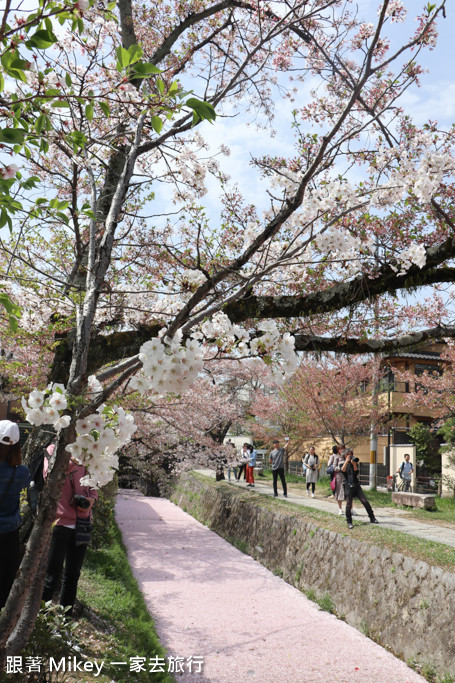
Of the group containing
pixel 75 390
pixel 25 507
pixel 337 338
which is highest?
pixel 337 338

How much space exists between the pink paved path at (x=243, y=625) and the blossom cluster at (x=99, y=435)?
166 inches

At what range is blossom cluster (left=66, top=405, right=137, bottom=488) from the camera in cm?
279

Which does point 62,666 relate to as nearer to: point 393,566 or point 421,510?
point 393,566

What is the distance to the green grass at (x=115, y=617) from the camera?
4559mm

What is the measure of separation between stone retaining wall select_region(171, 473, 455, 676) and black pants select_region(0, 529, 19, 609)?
4.88 meters

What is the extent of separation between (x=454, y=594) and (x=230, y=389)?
60.1 ft

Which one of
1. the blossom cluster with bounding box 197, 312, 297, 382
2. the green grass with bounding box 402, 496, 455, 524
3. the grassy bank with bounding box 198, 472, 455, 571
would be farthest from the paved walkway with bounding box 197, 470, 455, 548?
the blossom cluster with bounding box 197, 312, 297, 382

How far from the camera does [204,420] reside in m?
17.1

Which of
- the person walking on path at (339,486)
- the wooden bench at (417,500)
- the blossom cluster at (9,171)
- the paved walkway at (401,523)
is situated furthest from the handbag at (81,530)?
the wooden bench at (417,500)

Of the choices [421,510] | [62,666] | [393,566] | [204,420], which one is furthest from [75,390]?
[204,420]

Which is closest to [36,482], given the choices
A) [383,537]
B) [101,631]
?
[101,631]

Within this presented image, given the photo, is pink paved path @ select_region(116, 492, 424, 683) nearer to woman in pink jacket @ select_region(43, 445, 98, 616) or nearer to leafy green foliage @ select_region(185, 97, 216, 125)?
woman in pink jacket @ select_region(43, 445, 98, 616)

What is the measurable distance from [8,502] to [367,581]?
5664 millimetres

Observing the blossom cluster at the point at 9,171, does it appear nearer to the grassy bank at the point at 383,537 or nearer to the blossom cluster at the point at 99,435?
the blossom cluster at the point at 99,435
